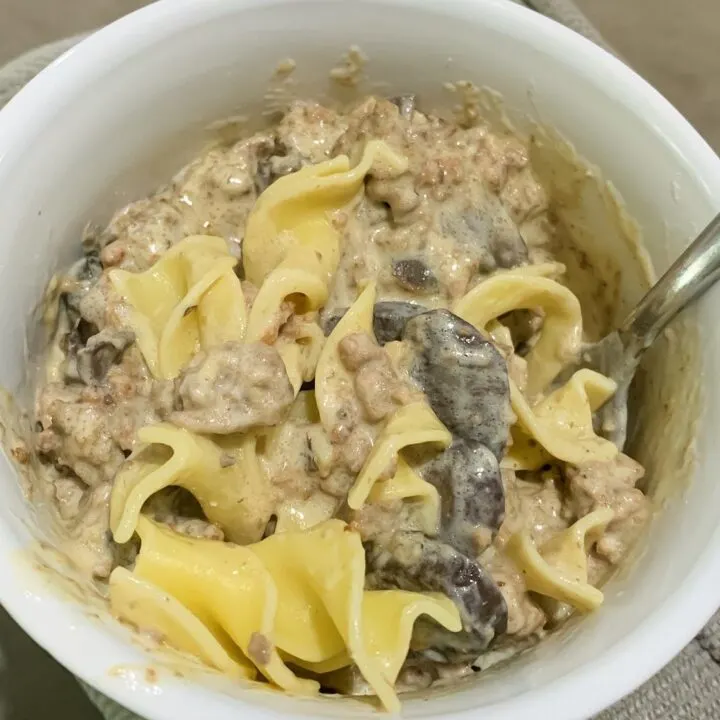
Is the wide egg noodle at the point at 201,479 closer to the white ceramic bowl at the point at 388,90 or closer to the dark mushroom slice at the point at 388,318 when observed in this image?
the white ceramic bowl at the point at 388,90

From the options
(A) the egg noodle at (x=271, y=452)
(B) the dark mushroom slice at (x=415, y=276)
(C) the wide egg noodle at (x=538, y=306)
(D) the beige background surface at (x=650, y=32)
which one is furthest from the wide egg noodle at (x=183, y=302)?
(D) the beige background surface at (x=650, y=32)

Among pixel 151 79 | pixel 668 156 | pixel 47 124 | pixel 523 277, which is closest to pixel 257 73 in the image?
pixel 151 79

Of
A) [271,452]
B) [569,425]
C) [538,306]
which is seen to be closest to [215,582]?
[271,452]

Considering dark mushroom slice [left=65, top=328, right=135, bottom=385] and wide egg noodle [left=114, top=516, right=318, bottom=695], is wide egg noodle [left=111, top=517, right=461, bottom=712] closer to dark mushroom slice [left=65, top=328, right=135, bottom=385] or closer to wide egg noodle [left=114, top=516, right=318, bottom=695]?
wide egg noodle [left=114, top=516, right=318, bottom=695]

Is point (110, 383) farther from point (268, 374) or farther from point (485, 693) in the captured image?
point (485, 693)

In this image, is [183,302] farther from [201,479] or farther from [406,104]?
[406,104]

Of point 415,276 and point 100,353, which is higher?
point 415,276

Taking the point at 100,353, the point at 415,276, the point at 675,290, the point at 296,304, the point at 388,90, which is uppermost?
the point at 675,290
